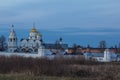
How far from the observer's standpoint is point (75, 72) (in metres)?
26.2

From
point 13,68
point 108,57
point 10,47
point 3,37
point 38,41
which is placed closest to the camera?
point 13,68

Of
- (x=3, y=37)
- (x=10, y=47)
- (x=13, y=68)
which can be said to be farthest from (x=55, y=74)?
(x=3, y=37)

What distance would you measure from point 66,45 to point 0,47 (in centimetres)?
2258

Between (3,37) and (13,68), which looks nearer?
(13,68)

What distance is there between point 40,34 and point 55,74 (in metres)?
84.1

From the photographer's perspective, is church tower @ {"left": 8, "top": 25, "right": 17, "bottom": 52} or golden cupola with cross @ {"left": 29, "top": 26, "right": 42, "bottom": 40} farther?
golden cupola with cross @ {"left": 29, "top": 26, "right": 42, "bottom": 40}

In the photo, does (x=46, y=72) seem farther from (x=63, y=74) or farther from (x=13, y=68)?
(x=13, y=68)

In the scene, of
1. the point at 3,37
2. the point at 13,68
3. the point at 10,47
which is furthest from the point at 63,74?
the point at 3,37

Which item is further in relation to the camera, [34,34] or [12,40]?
[34,34]

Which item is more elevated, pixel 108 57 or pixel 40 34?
pixel 40 34

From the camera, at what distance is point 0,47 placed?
350 ft

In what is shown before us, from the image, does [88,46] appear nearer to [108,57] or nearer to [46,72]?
[108,57]

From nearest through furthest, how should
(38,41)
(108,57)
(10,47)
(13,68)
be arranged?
1. (13,68)
2. (108,57)
3. (10,47)
4. (38,41)

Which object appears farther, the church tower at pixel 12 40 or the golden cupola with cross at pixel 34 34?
the golden cupola with cross at pixel 34 34
